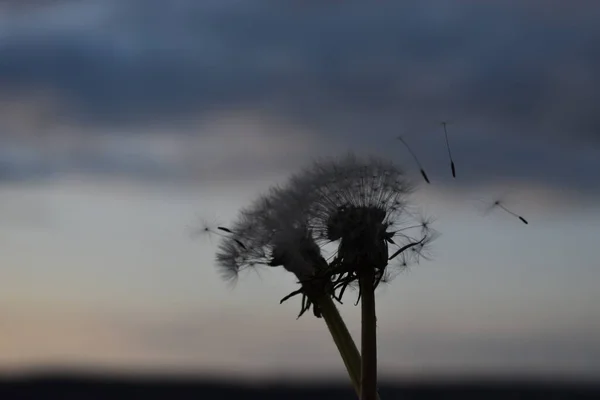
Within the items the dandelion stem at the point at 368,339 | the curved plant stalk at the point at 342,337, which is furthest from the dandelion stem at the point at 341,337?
the dandelion stem at the point at 368,339

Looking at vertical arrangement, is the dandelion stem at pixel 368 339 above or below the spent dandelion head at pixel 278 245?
below

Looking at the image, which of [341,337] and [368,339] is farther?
[341,337]

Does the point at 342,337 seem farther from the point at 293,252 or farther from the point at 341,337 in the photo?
the point at 293,252

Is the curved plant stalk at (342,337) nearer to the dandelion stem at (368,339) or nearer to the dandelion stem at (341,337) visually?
the dandelion stem at (341,337)

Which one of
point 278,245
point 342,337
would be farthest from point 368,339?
point 278,245

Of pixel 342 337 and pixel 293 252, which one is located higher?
pixel 293 252

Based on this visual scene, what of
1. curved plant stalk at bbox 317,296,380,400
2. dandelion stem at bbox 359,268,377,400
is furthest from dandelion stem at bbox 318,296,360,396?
dandelion stem at bbox 359,268,377,400

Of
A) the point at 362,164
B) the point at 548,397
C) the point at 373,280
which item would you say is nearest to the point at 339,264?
the point at 373,280

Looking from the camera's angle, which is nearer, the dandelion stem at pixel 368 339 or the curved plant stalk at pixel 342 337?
the dandelion stem at pixel 368 339

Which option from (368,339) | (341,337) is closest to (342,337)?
(341,337)
